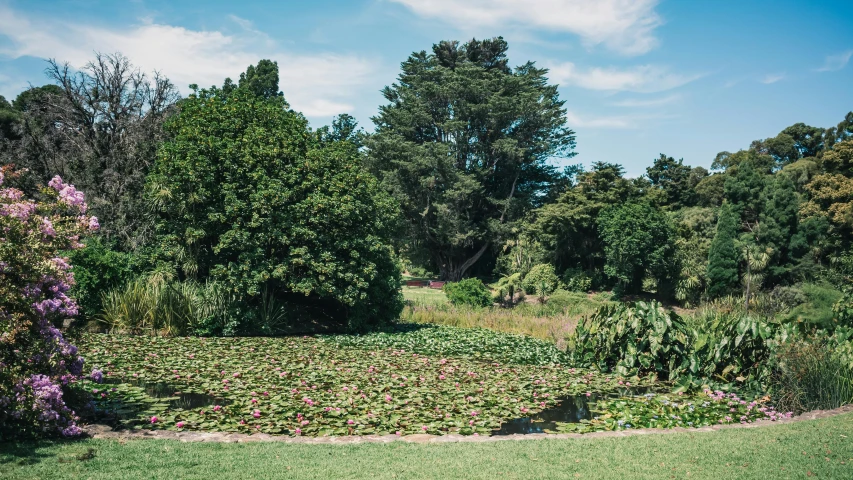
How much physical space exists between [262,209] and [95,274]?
4.69 metres

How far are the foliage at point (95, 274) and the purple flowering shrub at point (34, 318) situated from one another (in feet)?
30.6

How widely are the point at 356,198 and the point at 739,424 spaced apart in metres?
12.1

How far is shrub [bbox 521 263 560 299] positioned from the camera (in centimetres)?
3331

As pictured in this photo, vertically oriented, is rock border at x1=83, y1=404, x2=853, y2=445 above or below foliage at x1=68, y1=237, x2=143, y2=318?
below

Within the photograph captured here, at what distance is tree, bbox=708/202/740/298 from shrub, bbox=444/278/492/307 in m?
13.8

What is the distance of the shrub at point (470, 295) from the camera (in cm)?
2575

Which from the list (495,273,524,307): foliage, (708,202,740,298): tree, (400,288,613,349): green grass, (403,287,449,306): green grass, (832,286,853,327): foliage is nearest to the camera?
(832,286,853,327): foliage

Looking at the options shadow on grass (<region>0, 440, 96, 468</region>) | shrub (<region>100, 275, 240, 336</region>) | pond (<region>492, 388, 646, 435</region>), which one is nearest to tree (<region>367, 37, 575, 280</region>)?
shrub (<region>100, 275, 240, 336</region>)

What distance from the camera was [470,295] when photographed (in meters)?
25.9

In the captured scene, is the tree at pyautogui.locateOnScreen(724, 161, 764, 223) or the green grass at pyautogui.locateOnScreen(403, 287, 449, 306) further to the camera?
the tree at pyautogui.locateOnScreen(724, 161, 764, 223)

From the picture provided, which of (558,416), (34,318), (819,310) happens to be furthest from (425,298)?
(34,318)

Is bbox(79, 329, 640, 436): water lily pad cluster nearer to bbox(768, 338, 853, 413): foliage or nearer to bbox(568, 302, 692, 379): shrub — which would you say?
bbox(568, 302, 692, 379): shrub

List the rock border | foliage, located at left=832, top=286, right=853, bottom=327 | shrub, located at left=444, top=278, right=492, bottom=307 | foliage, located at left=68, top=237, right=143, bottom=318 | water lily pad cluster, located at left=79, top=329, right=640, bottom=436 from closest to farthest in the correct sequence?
the rock border
water lily pad cluster, located at left=79, top=329, right=640, bottom=436
foliage, located at left=832, top=286, right=853, bottom=327
foliage, located at left=68, top=237, right=143, bottom=318
shrub, located at left=444, top=278, right=492, bottom=307

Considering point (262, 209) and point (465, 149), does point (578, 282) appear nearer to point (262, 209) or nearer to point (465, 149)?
point (465, 149)
